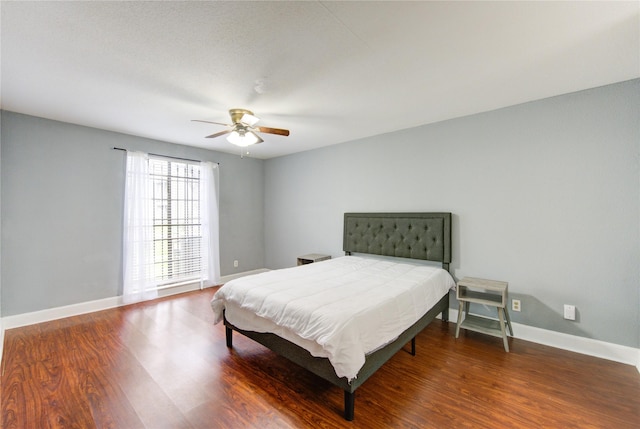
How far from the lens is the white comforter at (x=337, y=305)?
1714 millimetres

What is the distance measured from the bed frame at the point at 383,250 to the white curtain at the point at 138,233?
2.24 m

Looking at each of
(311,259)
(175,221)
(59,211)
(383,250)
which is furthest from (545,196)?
(59,211)

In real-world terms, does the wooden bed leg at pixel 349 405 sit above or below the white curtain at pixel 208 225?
below

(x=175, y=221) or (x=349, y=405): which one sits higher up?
(x=175, y=221)

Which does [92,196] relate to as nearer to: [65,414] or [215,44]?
[65,414]

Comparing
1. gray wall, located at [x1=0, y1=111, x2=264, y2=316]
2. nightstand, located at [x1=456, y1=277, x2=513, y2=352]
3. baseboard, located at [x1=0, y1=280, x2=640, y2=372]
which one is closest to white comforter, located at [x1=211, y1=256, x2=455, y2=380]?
nightstand, located at [x1=456, y1=277, x2=513, y2=352]

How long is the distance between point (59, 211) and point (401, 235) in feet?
14.9

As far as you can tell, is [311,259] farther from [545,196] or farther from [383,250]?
[545,196]

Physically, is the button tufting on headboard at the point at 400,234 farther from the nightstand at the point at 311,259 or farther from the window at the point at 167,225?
the window at the point at 167,225

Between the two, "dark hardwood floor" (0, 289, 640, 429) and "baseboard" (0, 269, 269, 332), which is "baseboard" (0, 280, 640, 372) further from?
"dark hardwood floor" (0, 289, 640, 429)

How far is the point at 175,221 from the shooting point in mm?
4531

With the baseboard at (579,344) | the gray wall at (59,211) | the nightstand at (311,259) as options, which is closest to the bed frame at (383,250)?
the nightstand at (311,259)

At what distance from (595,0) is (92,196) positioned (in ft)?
17.3

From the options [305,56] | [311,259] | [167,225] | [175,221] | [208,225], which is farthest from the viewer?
[208,225]
